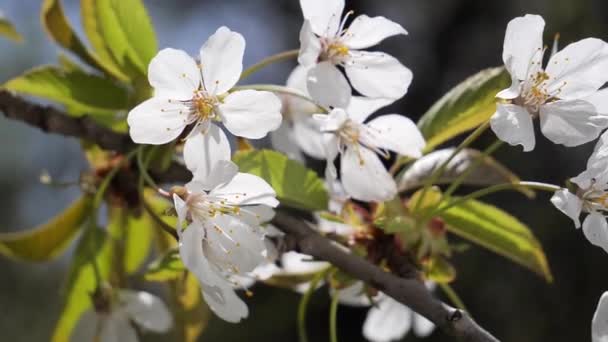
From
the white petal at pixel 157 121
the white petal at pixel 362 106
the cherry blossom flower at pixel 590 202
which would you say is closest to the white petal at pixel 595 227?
the cherry blossom flower at pixel 590 202

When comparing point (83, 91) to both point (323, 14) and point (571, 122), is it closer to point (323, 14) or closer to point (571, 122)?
point (323, 14)

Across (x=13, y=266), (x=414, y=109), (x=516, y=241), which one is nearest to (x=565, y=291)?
(x=414, y=109)

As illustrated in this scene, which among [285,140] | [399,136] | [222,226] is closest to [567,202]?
[399,136]

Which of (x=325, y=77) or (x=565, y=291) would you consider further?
(x=565, y=291)

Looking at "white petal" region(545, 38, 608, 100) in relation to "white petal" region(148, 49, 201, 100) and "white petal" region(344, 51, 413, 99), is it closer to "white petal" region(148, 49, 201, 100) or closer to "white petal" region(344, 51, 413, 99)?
"white petal" region(344, 51, 413, 99)

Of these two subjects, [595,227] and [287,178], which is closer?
[595,227]

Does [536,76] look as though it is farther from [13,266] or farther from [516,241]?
[13,266]
